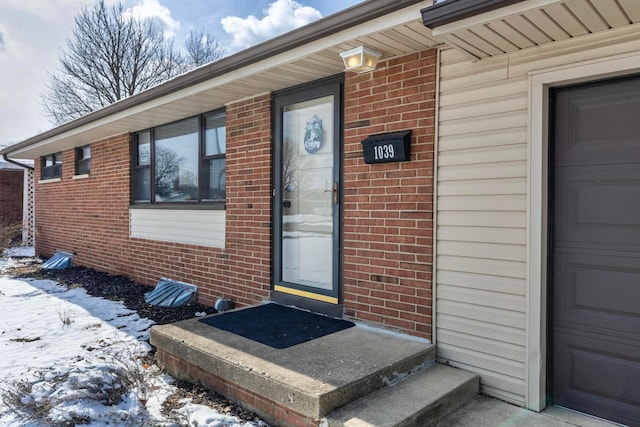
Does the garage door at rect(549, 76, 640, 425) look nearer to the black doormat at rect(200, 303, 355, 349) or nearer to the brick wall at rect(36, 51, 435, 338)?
the brick wall at rect(36, 51, 435, 338)

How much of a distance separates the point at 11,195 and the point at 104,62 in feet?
26.7

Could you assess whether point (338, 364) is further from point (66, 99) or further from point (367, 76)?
point (66, 99)

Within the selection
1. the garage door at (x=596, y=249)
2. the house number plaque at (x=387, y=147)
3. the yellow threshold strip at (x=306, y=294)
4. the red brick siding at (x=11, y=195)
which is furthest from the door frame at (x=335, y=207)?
the red brick siding at (x=11, y=195)

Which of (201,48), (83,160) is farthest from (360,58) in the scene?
(201,48)

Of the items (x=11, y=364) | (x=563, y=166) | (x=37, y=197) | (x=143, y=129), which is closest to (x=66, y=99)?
(x=37, y=197)

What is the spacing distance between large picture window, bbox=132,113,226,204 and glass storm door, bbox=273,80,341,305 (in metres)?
1.25

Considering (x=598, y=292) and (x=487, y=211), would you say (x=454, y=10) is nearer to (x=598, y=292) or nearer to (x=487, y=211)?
(x=487, y=211)

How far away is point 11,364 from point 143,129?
13.9 feet

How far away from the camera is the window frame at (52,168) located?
10.2 meters

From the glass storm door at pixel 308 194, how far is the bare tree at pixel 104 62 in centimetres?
1830

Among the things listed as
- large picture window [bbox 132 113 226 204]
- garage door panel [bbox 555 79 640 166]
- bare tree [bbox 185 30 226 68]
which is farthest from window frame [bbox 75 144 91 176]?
bare tree [bbox 185 30 226 68]

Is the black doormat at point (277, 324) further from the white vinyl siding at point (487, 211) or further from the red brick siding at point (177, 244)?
the white vinyl siding at point (487, 211)

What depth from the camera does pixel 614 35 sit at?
2.53 metres

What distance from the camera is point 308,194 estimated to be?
14.7 feet
